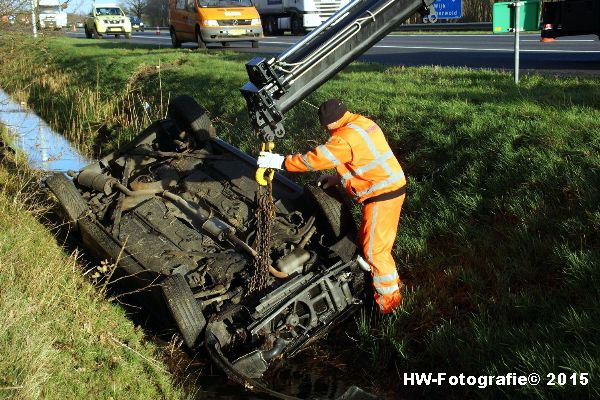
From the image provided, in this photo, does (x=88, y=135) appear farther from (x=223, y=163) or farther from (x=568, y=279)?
(x=568, y=279)

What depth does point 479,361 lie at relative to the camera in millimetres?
4527

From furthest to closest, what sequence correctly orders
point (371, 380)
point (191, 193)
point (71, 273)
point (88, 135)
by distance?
point (88, 135) → point (191, 193) → point (71, 273) → point (371, 380)

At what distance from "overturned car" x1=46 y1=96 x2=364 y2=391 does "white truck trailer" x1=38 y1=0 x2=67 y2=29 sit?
298 centimetres

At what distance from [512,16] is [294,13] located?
738 inches

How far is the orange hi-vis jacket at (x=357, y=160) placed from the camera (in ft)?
16.8

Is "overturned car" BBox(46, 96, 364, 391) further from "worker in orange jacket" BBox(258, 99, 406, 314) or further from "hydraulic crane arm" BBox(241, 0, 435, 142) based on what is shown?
"hydraulic crane arm" BBox(241, 0, 435, 142)

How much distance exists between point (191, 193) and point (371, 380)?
8.24 feet

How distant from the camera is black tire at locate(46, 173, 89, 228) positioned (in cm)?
620

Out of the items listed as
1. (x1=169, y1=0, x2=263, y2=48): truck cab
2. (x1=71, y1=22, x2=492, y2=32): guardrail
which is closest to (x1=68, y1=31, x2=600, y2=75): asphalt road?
(x1=169, y1=0, x2=263, y2=48): truck cab

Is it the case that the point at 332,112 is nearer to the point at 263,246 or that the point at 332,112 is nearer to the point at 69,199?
the point at 263,246

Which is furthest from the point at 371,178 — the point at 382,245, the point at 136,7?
the point at 136,7

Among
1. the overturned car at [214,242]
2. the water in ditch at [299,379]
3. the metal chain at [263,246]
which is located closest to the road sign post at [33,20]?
the overturned car at [214,242]

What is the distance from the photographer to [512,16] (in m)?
8.73

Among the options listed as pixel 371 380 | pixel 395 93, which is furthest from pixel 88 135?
pixel 371 380
